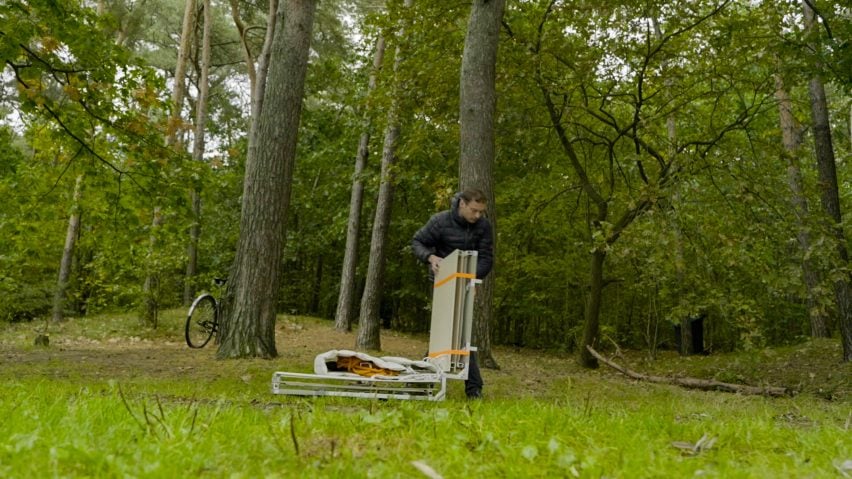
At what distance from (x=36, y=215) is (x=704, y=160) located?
9.76 m

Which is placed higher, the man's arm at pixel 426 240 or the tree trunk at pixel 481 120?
the tree trunk at pixel 481 120

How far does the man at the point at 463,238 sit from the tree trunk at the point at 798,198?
16.1ft

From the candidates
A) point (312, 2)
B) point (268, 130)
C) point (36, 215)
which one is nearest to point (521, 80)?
point (312, 2)

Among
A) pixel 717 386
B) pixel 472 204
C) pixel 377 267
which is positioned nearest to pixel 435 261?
pixel 472 204

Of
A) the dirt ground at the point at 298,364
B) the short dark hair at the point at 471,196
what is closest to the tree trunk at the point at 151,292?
the dirt ground at the point at 298,364

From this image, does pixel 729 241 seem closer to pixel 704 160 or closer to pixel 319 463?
pixel 704 160

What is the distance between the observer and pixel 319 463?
2320 mm

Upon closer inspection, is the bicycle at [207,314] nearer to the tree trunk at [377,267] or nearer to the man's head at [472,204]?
the tree trunk at [377,267]

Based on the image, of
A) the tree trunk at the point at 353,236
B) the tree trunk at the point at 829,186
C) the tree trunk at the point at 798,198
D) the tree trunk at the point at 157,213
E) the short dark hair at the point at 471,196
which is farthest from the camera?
the tree trunk at the point at 353,236

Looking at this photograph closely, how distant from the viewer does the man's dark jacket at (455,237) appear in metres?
5.75

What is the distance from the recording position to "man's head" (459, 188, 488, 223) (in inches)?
219

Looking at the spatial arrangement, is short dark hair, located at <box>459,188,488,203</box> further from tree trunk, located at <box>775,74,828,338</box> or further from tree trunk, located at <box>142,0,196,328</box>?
tree trunk, located at <box>142,0,196,328</box>

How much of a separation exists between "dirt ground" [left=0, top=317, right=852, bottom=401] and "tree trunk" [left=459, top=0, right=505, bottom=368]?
0.85 meters

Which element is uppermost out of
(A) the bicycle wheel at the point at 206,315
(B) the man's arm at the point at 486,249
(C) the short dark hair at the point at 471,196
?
(C) the short dark hair at the point at 471,196
